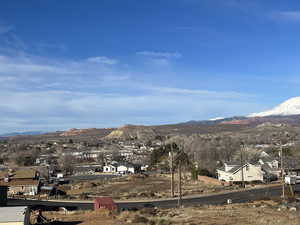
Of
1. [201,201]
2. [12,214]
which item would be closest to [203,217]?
[12,214]

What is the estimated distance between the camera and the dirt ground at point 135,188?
56.4 metres

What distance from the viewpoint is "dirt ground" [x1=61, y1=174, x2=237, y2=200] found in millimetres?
56375

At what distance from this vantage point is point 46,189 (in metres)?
66.6

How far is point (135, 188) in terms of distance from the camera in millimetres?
65562

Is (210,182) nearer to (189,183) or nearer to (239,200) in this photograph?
(189,183)

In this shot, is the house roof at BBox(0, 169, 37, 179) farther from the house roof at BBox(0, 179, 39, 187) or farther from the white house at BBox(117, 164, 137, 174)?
the white house at BBox(117, 164, 137, 174)

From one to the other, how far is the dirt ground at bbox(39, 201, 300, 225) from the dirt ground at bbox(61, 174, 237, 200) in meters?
17.7

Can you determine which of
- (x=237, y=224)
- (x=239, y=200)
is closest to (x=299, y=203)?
(x=239, y=200)

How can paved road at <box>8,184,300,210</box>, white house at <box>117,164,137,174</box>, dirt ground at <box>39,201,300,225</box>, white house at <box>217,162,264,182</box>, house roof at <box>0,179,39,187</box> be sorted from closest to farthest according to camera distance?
dirt ground at <box>39,201,300,225</box>
paved road at <box>8,184,300,210</box>
house roof at <box>0,179,39,187</box>
white house at <box>217,162,264,182</box>
white house at <box>117,164,137,174</box>

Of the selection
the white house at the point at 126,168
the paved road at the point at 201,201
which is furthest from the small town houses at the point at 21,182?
the white house at the point at 126,168

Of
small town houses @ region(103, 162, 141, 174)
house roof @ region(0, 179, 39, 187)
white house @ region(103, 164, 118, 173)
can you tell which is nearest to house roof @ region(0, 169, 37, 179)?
house roof @ region(0, 179, 39, 187)

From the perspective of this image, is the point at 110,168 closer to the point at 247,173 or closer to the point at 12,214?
the point at 247,173

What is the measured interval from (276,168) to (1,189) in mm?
52429

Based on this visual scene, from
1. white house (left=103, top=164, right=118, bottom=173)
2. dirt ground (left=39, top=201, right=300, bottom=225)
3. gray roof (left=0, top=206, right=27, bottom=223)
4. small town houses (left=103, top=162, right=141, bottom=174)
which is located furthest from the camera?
white house (left=103, top=164, right=118, bottom=173)
